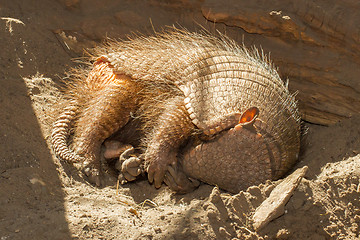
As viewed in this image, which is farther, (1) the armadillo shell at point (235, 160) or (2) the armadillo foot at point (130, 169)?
(2) the armadillo foot at point (130, 169)

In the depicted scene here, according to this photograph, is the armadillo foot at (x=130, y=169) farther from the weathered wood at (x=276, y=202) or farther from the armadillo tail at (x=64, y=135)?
the weathered wood at (x=276, y=202)

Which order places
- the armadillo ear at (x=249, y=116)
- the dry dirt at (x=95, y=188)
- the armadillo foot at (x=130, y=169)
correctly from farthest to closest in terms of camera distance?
the armadillo foot at (x=130, y=169) < the armadillo ear at (x=249, y=116) < the dry dirt at (x=95, y=188)

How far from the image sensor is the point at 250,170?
342 cm

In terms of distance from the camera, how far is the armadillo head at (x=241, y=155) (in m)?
3.36

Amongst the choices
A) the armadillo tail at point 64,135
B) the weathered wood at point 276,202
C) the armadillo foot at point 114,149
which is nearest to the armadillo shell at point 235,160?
the weathered wood at point 276,202

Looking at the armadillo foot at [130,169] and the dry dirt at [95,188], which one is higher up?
the dry dirt at [95,188]

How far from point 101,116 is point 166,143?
2.33 feet

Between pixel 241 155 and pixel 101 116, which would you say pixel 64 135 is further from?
pixel 241 155

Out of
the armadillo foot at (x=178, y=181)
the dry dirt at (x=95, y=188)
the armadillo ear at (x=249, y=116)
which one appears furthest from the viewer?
the armadillo foot at (x=178, y=181)

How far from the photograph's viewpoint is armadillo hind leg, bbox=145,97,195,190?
368cm

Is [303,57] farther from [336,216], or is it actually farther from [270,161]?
[336,216]

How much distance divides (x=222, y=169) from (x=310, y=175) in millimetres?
776

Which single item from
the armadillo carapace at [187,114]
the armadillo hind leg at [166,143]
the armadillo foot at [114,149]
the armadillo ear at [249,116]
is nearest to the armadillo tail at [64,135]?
the armadillo carapace at [187,114]

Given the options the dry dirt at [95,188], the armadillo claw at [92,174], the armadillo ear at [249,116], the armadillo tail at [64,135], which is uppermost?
the armadillo ear at [249,116]
